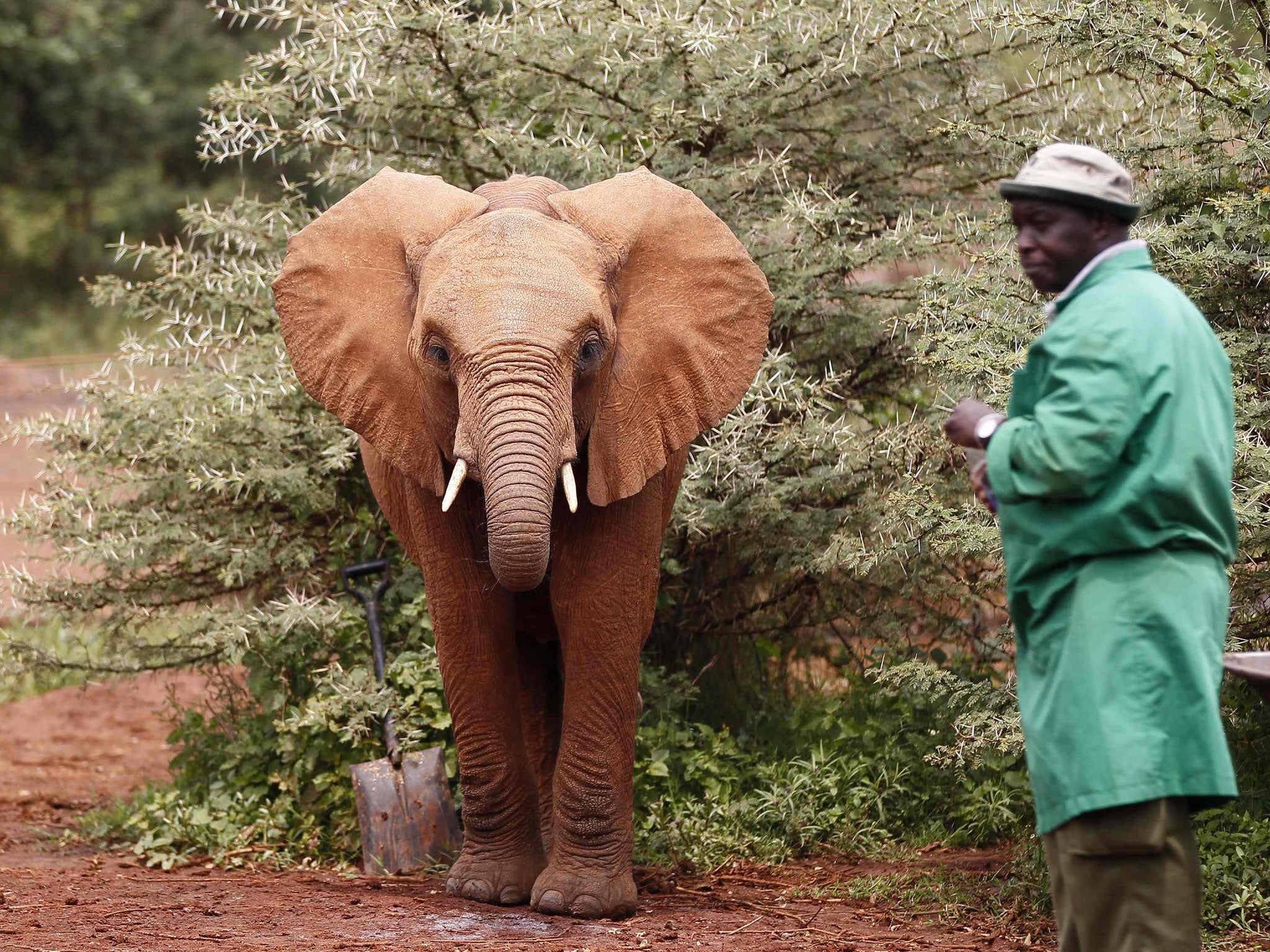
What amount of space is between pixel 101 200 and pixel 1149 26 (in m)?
21.1

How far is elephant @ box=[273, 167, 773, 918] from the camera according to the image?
5953 mm

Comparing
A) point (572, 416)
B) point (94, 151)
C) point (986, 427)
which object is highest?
point (94, 151)

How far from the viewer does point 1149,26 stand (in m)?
6.79

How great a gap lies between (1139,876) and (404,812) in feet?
13.5

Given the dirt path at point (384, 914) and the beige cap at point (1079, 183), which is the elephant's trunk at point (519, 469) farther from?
the beige cap at point (1079, 183)

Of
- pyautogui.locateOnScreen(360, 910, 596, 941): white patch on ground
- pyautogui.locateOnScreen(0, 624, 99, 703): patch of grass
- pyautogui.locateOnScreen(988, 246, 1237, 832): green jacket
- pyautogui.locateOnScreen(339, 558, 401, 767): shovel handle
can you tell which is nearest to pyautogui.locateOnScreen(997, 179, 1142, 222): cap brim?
pyautogui.locateOnScreen(988, 246, 1237, 832): green jacket

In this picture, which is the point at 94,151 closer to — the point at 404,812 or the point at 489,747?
the point at 404,812

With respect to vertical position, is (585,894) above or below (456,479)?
below

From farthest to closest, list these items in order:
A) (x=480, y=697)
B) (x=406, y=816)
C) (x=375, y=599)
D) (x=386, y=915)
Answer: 1. (x=375, y=599)
2. (x=406, y=816)
3. (x=480, y=697)
4. (x=386, y=915)

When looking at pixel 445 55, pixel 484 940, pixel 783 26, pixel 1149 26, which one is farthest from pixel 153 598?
pixel 1149 26

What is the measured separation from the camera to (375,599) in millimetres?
7875

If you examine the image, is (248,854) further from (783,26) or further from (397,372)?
(783,26)

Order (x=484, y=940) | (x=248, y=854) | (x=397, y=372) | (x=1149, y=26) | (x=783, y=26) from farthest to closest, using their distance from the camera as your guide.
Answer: (x=783, y=26) → (x=248, y=854) → (x=1149, y=26) → (x=397, y=372) → (x=484, y=940)

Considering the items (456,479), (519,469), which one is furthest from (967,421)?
(456,479)
